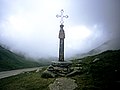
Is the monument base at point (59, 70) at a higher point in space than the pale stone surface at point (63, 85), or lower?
higher

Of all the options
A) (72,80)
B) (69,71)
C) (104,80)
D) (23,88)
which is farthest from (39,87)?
(104,80)

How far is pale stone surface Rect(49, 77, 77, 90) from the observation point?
21.3 metres

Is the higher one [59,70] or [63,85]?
[59,70]

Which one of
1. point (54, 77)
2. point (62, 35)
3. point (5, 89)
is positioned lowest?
point (5, 89)

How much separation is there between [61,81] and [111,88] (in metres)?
6.90

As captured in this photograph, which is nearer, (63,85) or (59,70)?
(63,85)

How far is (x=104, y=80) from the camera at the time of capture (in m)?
21.9

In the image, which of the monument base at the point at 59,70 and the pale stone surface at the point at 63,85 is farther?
the monument base at the point at 59,70

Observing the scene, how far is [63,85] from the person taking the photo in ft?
72.2

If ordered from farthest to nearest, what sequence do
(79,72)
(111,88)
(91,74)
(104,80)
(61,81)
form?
(79,72) < (91,74) < (61,81) < (104,80) < (111,88)

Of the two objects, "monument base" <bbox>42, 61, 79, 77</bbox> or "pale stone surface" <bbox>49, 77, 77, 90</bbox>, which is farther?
"monument base" <bbox>42, 61, 79, 77</bbox>

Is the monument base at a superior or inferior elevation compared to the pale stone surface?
superior

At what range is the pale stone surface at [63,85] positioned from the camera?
2127cm

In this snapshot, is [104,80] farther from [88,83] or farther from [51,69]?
[51,69]
